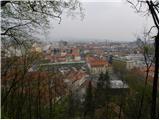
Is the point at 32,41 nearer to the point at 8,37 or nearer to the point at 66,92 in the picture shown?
the point at 8,37

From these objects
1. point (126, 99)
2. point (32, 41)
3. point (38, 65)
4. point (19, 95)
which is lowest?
point (126, 99)

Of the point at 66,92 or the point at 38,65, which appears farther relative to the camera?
the point at 66,92

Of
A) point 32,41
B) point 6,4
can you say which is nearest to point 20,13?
point 6,4

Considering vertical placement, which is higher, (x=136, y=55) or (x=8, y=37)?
(x=8, y=37)

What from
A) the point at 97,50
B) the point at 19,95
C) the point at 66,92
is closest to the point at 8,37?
the point at 97,50

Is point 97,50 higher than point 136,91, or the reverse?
point 97,50

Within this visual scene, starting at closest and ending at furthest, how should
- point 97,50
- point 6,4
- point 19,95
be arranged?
1. point 6,4
2. point 97,50
3. point 19,95

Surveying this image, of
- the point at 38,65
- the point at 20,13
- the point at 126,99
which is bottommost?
the point at 126,99

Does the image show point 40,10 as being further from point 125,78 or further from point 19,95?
point 125,78

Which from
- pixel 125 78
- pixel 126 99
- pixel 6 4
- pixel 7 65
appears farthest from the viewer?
pixel 126 99
